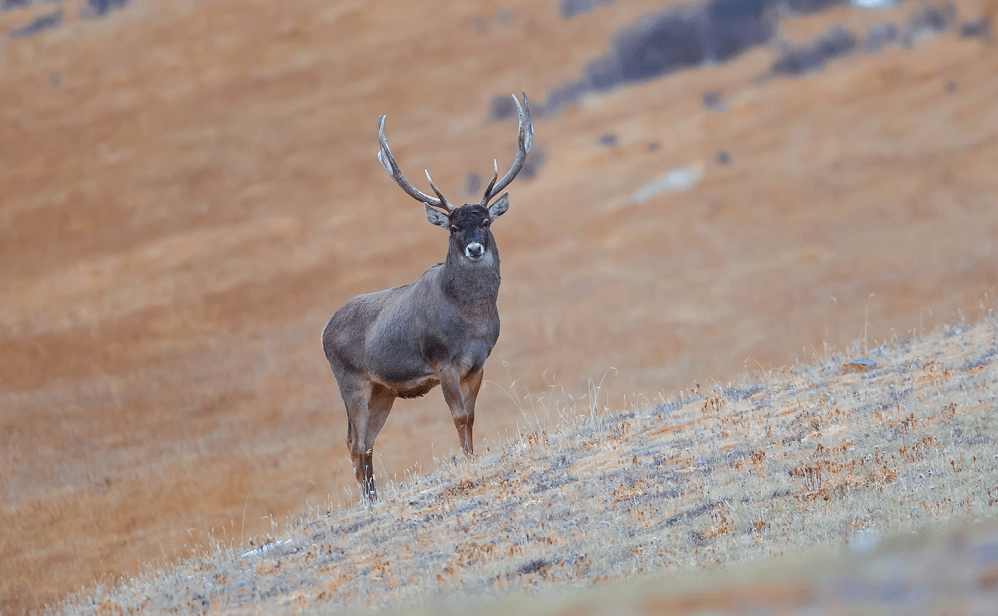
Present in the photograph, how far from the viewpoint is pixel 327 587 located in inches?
297

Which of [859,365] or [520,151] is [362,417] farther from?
[859,365]

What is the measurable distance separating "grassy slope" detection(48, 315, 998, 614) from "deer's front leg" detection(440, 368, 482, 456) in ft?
0.97

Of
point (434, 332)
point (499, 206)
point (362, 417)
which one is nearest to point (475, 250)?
point (434, 332)

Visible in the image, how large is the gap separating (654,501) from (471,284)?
362 centimetres

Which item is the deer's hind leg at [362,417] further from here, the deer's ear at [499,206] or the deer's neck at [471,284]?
the deer's ear at [499,206]

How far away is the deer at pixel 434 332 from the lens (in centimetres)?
1103

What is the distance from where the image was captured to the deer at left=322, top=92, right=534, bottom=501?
11031mm

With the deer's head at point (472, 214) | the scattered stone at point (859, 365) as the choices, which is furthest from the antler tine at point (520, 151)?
the scattered stone at point (859, 365)

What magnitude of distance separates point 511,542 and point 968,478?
3074 millimetres

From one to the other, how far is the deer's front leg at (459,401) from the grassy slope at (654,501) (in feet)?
0.97

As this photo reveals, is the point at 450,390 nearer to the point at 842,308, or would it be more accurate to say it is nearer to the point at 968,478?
the point at 968,478

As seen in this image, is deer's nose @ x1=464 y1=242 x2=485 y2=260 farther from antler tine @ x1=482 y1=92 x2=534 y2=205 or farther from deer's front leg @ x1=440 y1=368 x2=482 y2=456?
deer's front leg @ x1=440 y1=368 x2=482 y2=456

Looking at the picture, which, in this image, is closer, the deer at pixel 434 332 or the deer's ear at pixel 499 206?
the deer at pixel 434 332

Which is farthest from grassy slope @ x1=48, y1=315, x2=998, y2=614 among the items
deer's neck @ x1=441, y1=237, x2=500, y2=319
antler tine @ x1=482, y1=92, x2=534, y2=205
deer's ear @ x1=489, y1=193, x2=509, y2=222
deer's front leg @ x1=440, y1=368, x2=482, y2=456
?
antler tine @ x1=482, y1=92, x2=534, y2=205
